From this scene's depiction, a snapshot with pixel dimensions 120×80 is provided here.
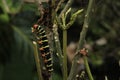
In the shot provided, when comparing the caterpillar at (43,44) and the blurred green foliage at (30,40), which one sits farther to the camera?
the blurred green foliage at (30,40)

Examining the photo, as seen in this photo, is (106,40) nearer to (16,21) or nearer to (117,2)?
(117,2)

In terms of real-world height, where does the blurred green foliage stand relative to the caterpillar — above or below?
above

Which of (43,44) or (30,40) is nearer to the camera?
(43,44)

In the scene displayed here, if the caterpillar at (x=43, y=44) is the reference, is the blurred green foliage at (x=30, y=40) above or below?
above

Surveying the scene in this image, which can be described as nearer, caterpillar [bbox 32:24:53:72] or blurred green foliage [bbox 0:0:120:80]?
caterpillar [bbox 32:24:53:72]
